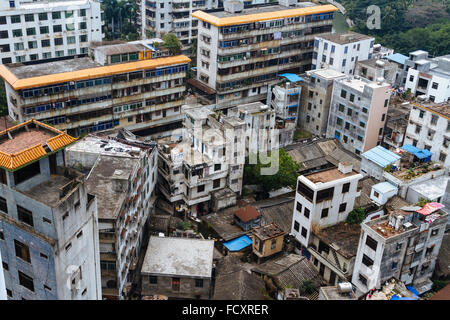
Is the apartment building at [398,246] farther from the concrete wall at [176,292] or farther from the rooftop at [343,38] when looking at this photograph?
the rooftop at [343,38]

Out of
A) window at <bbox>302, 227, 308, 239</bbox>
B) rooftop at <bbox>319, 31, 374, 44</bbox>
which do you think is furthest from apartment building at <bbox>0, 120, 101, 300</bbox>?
rooftop at <bbox>319, 31, 374, 44</bbox>

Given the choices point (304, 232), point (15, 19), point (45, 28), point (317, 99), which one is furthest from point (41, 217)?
point (45, 28)

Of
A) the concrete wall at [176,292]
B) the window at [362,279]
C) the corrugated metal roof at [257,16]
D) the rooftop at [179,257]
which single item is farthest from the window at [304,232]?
the corrugated metal roof at [257,16]

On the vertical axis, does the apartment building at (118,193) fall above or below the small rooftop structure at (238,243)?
above

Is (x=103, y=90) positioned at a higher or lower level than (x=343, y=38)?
lower

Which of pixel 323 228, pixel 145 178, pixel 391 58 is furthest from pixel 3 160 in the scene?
pixel 391 58

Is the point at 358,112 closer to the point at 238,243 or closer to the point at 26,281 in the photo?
the point at 238,243
